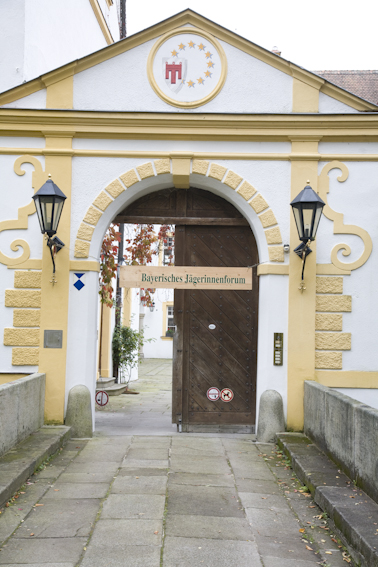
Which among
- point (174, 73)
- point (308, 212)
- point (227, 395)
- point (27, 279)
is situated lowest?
point (227, 395)

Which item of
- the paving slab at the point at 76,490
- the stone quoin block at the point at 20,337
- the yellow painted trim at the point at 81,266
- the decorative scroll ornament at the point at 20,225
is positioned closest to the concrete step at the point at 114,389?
the stone quoin block at the point at 20,337

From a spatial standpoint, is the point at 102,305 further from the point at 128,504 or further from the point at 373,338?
the point at 128,504

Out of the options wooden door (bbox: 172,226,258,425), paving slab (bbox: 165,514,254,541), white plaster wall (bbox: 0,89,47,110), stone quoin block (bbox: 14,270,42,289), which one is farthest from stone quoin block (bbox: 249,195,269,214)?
paving slab (bbox: 165,514,254,541)

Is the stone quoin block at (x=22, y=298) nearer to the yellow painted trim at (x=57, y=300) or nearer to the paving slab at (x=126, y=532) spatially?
the yellow painted trim at (x=57, y=300)

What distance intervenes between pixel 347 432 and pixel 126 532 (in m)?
2.14

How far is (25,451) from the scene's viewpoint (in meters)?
5.63

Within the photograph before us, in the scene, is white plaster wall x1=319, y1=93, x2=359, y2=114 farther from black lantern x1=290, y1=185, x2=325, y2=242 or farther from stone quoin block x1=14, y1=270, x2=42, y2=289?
stone quoin block x1=14, y1=270, x2=42, y2=289

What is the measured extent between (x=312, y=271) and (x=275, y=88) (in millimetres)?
2450

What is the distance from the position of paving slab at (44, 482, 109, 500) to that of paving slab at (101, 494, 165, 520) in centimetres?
18

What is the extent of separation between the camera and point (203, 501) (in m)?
4.77

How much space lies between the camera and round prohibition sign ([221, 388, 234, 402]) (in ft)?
25.8

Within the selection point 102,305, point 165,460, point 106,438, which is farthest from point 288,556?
point 102,305

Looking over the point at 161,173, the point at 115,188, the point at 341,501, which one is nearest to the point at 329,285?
the point at 161,173

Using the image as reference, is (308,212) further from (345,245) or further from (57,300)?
(57,300)
